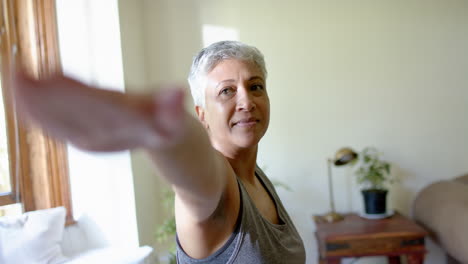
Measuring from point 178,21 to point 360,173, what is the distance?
1.70m

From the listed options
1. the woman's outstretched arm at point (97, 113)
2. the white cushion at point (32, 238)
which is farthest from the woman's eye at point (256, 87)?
the white cushion at point (32, 238)

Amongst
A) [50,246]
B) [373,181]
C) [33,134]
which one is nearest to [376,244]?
[373,181]

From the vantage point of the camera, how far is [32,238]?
179cm

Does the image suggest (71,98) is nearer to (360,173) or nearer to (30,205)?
(30,205)

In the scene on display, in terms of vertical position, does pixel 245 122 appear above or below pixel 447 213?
above

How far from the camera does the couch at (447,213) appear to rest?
1.87 metres

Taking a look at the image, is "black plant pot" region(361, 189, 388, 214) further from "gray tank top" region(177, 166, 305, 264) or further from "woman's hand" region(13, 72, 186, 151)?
"woman's hand" region(13, 72, 186, 151)

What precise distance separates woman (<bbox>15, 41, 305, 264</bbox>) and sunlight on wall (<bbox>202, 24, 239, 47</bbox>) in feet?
6.01

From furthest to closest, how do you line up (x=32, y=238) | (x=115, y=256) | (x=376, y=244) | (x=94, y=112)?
(x=376, y=244) < (x=115, y=256) < (x=32, y=238) < (x=94, y=112)

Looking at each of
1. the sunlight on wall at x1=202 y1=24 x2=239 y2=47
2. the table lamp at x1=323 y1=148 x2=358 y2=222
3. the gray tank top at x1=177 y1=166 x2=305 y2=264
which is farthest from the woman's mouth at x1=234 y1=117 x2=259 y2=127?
the sunlight on wall at x1=202 y1=24 x2=239 y2=47

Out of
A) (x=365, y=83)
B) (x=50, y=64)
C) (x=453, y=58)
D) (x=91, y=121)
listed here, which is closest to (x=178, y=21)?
(x=50, y=64)

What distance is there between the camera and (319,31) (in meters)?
2.55

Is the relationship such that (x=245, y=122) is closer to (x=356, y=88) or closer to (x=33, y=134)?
(x=33, y=134)

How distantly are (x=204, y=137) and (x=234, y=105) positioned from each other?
1.27ft
